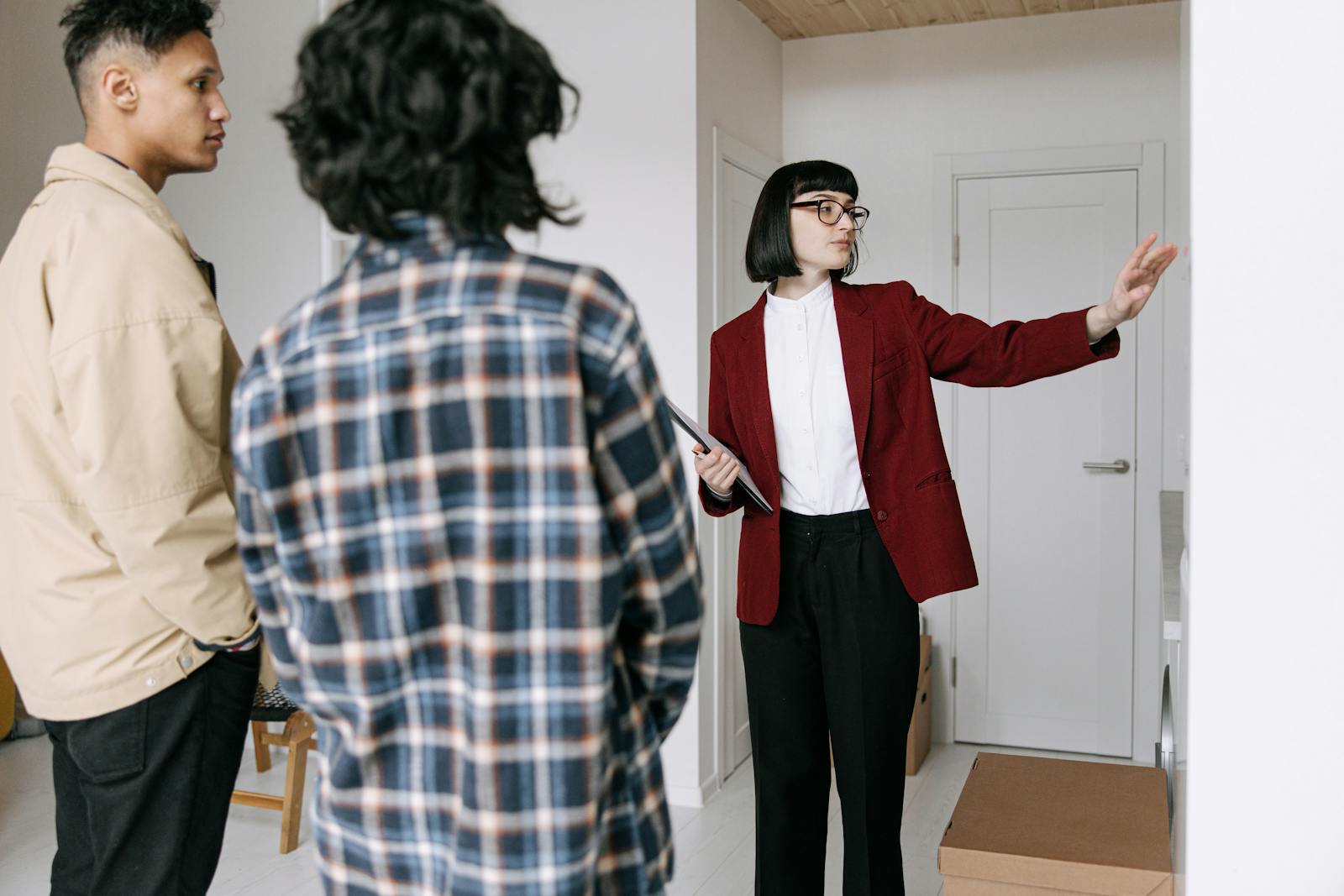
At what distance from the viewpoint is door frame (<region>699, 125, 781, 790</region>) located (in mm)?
3561

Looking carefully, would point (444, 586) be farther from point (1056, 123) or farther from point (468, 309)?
point (1056, 123)

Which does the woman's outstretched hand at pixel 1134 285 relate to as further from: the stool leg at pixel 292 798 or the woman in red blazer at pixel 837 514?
the stool leg at pixel 292 798

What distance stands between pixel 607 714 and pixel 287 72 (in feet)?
10.9

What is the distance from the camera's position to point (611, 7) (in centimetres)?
352

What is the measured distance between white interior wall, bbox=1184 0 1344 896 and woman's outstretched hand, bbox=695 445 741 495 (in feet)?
3.08

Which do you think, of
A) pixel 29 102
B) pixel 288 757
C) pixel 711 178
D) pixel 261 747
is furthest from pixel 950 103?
pixel 29 102

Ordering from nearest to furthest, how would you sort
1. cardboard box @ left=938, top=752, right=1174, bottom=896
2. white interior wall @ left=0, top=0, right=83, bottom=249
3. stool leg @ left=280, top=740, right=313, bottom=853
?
cardboard box @ left=938, top=752, right=1174, bottom=896
stool leg @ left=280, top=740, right=313, bottom=853
white interior wall @ left=0, top=0, right=83, bottom=249

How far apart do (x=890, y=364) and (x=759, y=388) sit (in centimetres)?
26

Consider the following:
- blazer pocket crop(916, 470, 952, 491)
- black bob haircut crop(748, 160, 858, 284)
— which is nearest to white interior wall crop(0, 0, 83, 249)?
black bob haircut crop(748, 160, 858, 284)

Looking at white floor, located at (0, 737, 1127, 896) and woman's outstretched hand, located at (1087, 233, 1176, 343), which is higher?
woman's outstretched hand, located at (1087, 233, 1176, 343)

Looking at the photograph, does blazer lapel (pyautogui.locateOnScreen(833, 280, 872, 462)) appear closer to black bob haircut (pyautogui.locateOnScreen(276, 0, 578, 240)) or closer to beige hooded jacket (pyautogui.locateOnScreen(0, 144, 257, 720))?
beige hooded jacket (pyautogui.locateOnScreen(0, 144, 257, 720))

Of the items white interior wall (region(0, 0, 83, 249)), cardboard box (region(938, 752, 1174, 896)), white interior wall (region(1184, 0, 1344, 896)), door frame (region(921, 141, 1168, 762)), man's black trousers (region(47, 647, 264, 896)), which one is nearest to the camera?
white interior wall (region(1184, 0, 1344, 896))

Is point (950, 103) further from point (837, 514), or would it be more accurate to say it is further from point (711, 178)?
point (837, 514)

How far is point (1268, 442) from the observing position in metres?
1.37
